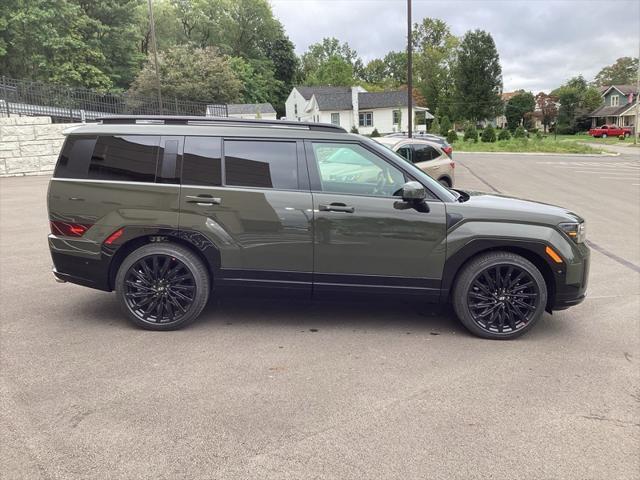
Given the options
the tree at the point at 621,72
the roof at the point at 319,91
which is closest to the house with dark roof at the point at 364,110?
the roof at the point at 319,91

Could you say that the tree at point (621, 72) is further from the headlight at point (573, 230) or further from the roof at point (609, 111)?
the headlight at point (573, 230)

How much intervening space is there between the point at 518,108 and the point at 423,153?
74335mm

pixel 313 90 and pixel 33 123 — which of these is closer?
pixel 33 123

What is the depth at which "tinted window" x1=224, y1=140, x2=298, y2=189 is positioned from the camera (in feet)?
15.4

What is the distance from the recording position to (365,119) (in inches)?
2675

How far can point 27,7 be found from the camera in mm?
40031

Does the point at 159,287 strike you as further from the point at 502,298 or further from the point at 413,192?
the point at 502,298

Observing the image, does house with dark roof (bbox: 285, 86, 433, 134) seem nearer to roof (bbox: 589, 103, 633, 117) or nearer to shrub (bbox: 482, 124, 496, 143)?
shrub (bbox: 482, 124, 496, 143)

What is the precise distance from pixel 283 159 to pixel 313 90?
237ft

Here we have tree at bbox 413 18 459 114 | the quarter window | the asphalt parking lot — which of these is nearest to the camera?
the asphalt parking lot

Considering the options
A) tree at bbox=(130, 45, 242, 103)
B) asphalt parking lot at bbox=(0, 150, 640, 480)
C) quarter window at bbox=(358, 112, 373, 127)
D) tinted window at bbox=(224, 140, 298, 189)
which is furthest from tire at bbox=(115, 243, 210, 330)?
quarter window at bbox=(358, 112, 373, 127)

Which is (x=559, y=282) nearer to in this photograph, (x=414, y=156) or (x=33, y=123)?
(x=414, y=156)

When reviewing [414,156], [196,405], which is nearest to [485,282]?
[196,405]

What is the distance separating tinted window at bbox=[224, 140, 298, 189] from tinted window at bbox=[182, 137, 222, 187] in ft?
0.26
